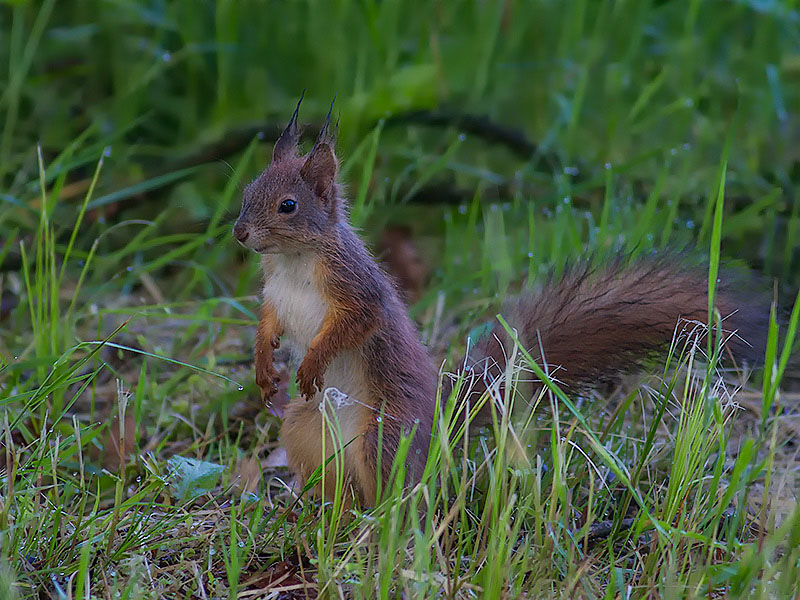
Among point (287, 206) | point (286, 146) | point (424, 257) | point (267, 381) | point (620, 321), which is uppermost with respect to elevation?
point (286, 146)

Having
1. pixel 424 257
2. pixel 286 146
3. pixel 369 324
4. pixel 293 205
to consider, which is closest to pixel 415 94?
pixel 424 257

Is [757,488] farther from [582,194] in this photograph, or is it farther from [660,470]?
[582,194]

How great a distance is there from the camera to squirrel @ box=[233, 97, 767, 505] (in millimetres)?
2627

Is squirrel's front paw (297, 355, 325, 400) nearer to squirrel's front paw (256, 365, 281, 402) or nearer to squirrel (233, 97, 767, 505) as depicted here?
squirrel (233, 97, 767, 505)

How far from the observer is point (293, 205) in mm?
2699

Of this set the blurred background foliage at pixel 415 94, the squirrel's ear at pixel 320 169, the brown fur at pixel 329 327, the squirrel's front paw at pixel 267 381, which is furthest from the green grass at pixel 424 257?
the squirrel's ear at pixel 320 169

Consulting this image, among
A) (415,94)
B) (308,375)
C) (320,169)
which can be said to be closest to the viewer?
(308,375)

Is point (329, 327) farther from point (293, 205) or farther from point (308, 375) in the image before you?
point (293, 205)

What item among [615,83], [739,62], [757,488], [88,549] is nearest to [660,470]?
[757,488]

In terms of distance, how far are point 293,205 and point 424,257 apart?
5.69 ft

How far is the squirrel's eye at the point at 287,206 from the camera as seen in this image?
269 cm

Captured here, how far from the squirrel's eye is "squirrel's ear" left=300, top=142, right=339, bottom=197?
0.08 meters

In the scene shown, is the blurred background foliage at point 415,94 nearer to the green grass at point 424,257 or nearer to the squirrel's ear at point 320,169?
the green grass at point 424,257

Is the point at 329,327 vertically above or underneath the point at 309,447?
above
